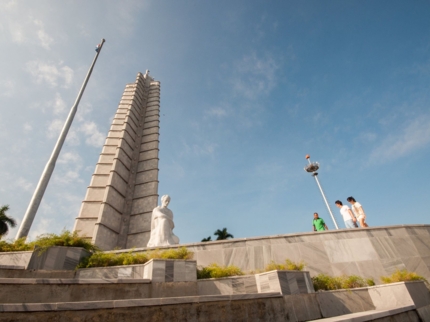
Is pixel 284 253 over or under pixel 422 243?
over

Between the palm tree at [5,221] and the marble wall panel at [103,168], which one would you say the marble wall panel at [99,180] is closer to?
the marble wall panel at [103,168]

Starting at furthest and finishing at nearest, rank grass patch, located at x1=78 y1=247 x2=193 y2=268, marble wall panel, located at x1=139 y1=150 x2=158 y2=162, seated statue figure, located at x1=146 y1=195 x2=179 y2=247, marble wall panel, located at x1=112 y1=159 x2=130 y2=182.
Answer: marble wall panel, located at x1=139 y1=150 x2=158 y2=162, marble wall panel, located at x1=112 y1=159 x2=130 y2=182, seated statue figure, located at x1=146 y1=195 x2=179 y2=247, grass patch, located at x1=78 y1=247 x2=193 y2=268

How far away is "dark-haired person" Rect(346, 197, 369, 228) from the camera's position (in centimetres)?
984

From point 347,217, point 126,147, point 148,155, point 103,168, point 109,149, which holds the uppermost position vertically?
point 126,147

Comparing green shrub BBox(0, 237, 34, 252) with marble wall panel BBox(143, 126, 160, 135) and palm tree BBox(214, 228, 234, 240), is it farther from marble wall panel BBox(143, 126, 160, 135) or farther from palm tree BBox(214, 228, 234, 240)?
palm tree BBox(214, 228, 234, 240)

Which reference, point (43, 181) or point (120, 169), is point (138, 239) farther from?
point (43, 181)

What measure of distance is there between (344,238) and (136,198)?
17.1 metres

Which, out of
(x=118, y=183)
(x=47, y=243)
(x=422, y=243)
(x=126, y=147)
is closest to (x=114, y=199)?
(x=118, y=183)

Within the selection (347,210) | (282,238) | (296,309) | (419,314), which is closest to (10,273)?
(296,309)

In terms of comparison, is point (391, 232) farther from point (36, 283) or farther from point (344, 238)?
point (36, 283)

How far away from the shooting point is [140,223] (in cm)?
1870

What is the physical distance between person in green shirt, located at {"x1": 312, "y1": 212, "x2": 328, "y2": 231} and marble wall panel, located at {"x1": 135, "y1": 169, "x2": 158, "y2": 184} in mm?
14944

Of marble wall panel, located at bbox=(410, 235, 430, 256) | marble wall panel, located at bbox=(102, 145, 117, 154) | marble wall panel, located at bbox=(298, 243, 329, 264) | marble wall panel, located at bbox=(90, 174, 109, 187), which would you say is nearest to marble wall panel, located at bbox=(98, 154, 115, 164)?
marble wall panel, located at bbox=(102, 145, 117, 154)

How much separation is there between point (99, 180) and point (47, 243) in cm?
1358
